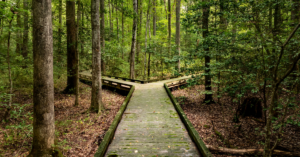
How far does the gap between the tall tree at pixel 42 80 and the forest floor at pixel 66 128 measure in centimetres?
50

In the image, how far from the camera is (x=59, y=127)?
22.4 ft

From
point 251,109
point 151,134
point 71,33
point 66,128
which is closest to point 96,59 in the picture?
point 66,128

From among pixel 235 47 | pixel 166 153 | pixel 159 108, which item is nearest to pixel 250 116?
pixel 235 47

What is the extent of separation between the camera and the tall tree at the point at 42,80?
368cm

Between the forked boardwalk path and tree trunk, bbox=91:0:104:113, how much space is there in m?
1.72

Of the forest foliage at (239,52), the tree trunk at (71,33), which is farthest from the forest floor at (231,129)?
the tree trunk at (71,33)

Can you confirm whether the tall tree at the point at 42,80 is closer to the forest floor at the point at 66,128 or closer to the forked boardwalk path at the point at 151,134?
the forest floor at the point at 66,128

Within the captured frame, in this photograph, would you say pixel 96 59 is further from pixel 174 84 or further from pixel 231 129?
pixel 174 84

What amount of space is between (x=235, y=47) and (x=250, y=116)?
4590mm

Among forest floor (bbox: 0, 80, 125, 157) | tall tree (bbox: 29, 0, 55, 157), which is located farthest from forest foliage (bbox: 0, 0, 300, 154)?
tall tree (bbox: 29, 0, 55, 157)

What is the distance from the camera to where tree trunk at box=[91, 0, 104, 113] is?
7.37 metres

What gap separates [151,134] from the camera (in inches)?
217

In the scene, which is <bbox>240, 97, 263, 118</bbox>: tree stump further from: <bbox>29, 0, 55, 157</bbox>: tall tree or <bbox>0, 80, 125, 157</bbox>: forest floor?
<bbox>29, 0, 55, 157</bbox>: tall tree

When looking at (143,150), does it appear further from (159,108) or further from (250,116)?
(250,116)
